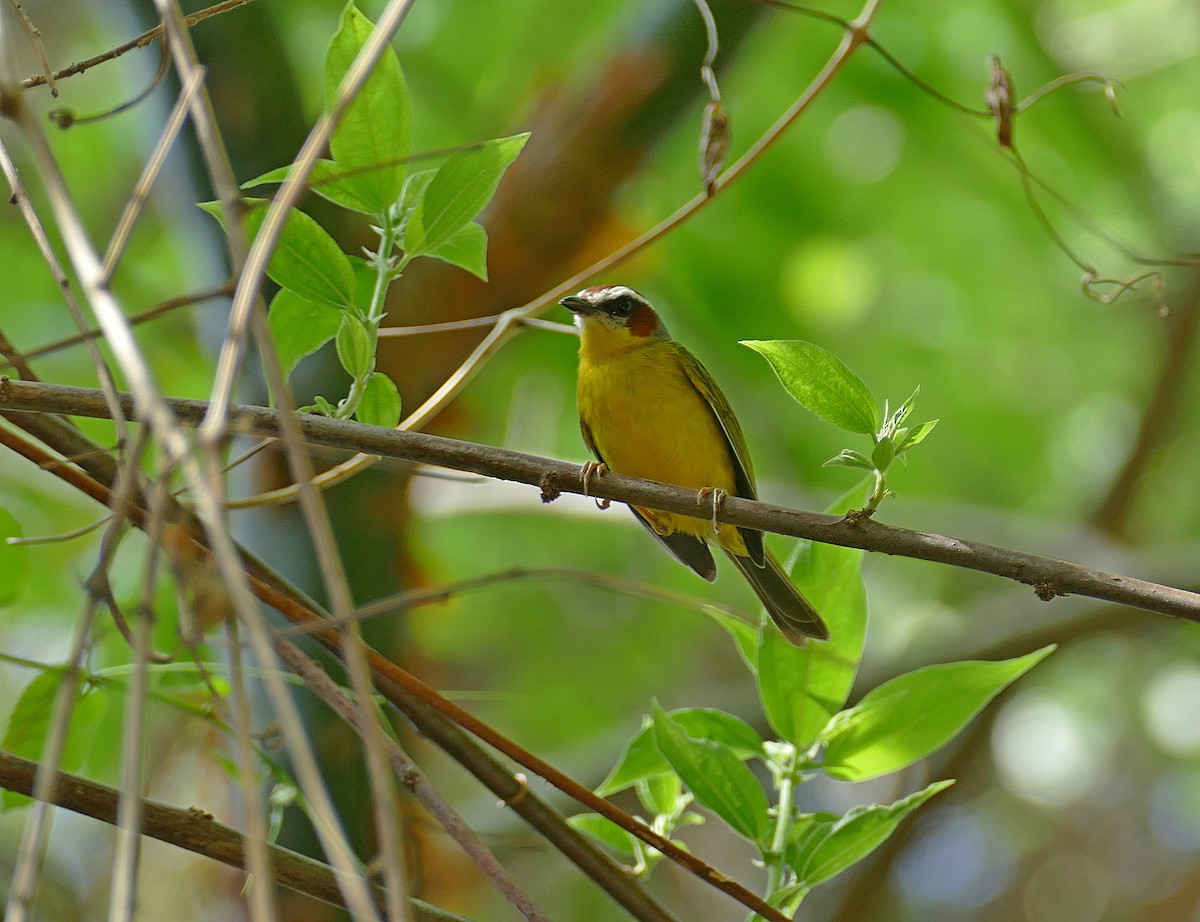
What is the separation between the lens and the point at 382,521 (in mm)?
4395

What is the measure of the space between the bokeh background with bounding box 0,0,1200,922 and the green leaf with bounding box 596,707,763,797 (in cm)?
205

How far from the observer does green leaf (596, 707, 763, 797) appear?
2.18 m

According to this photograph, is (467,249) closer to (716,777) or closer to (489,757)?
(489,757)

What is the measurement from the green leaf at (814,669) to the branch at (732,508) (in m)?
0.34

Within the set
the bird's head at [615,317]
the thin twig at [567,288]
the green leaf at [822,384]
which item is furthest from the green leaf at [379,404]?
the bird's head at [615,317]

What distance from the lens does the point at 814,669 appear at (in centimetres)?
214

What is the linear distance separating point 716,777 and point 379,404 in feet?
2.81

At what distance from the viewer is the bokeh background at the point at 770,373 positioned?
472 cm

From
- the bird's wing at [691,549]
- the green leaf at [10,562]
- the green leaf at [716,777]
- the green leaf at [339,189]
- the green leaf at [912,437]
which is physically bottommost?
the green leaf at [716,777]

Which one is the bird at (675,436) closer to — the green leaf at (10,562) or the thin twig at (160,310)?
the green leaf at (10,562)

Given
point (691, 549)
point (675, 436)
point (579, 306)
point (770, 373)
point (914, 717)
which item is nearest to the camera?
point (914, 717)

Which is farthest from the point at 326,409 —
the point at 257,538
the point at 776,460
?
the point at 776,460

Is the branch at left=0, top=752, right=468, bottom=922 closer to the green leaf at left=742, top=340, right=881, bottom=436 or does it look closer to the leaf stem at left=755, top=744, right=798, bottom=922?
the leaf stem at left=755, top=744, right=798, bottom=922

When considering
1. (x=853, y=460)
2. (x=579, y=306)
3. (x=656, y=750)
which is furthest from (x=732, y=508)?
(x=579, y=306)
